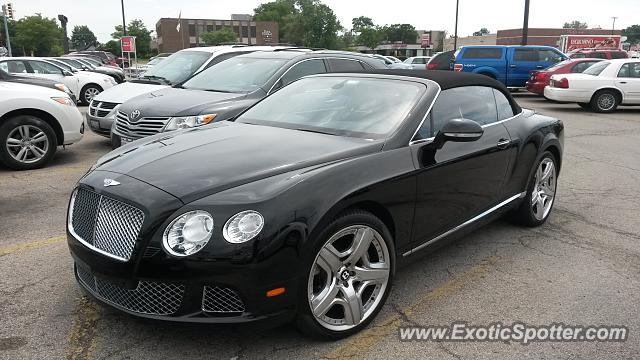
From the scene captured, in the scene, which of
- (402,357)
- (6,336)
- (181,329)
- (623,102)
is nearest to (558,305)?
(402,357)

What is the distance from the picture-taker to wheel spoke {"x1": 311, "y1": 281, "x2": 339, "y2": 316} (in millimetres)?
2883

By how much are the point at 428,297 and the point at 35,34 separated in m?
71.3

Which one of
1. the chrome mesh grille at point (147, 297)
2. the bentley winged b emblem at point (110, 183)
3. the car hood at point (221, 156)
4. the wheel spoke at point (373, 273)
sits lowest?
the wheel spoke at point (373, 273)

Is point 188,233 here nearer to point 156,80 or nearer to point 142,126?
point 142,126

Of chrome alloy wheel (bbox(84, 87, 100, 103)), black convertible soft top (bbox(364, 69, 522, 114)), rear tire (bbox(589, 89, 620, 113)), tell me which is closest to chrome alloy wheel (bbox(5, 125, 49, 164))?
black convertible soft top (bbox(364, 69, 522, 114))

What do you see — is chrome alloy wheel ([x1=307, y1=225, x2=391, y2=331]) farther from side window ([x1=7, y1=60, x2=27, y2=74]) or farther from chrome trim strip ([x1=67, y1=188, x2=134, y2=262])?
side window ([x1=7, y1=60, x2=27, y2=74])

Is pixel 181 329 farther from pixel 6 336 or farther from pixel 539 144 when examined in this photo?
pixel 539 144

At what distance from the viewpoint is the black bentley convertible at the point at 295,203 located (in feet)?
8.55

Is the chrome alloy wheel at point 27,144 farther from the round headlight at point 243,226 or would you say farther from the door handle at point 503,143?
the door handle at point 503,143

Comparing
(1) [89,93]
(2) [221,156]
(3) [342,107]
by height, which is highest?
(3) [342,107]

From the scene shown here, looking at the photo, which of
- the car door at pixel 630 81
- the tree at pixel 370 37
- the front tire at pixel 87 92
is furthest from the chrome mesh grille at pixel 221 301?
the tree at pixel 370 37

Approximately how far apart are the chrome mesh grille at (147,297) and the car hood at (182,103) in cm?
389

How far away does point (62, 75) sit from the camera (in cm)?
1529

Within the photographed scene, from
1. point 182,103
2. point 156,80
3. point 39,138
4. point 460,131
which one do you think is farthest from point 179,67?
point 460,131
